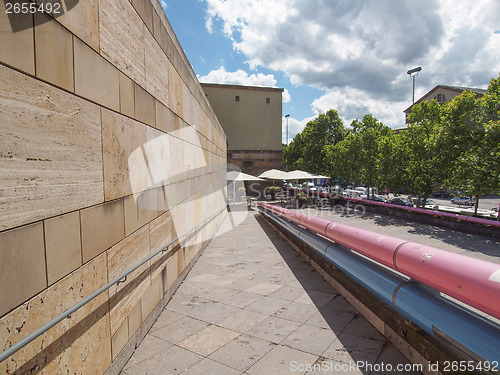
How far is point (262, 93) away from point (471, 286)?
34.0 metres

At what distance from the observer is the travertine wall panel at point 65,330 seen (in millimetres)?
1520

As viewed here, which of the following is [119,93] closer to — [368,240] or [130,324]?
[130,324]

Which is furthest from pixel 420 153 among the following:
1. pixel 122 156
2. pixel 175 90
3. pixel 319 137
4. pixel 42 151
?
pixel 319 137

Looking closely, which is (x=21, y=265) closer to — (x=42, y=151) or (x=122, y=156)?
(x=42, y=151)

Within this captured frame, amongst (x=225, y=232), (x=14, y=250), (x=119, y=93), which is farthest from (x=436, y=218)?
(x=14, y=250)

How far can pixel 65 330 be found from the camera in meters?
1.92

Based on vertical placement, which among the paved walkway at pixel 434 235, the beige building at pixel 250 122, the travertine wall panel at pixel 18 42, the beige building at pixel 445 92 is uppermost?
the beige building at pixel 445 92

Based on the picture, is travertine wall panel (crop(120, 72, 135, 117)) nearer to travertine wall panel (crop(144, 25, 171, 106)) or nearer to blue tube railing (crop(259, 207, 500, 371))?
travertine wall panel (crop(144, 25, 171, 106))

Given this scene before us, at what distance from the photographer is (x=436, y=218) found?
11.2 metres

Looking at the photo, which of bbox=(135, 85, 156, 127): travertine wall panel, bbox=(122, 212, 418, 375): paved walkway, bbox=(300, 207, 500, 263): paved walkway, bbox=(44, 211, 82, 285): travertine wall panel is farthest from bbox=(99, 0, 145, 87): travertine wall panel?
bbox=(300, 207, 500, 263): paved walkway

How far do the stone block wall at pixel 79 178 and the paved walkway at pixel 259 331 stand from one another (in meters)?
0.48

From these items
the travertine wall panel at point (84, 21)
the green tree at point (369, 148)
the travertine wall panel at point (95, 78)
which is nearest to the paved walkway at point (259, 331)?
the travertine wall panel at point (95, 78)

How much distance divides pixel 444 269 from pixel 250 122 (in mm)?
32140

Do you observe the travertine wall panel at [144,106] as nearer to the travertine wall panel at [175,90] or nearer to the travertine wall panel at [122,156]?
the travertine wall panel at [122,156]
